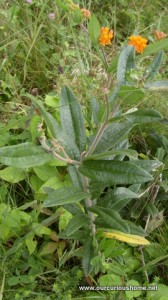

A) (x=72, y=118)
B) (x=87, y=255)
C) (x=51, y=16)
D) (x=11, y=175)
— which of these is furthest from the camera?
(x=51, y=16)

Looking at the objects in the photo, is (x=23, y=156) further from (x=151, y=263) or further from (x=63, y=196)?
(x=151, y=263)

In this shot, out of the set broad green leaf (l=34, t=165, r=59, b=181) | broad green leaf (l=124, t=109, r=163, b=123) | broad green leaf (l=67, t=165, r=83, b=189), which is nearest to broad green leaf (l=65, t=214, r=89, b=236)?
broad green leaf (l=67, t=165, r=83, b=189)

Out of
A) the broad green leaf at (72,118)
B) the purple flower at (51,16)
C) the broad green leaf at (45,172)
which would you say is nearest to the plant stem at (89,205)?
the broad green leaf at (72,118)

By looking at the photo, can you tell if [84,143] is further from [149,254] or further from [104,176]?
[149,254]

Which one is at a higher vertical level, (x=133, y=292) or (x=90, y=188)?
(x=90, y=188)

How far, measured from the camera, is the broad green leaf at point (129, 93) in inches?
36.5

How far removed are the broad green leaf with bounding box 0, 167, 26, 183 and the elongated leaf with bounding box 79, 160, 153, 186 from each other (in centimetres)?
57

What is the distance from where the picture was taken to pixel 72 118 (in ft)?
4.16

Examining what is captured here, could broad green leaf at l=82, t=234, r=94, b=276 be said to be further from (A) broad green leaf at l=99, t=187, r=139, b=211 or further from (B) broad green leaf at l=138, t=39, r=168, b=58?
(B) broad green leaf at l=138, t=39, r=168, b=58

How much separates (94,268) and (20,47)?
1544 mm

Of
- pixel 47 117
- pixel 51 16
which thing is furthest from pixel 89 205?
pixel 51 16

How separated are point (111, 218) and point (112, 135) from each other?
0.27m

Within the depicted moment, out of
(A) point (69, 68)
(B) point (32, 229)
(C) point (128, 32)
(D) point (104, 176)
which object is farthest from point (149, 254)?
(C) point (128, 32)

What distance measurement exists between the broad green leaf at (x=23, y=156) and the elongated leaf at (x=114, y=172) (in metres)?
0.15
